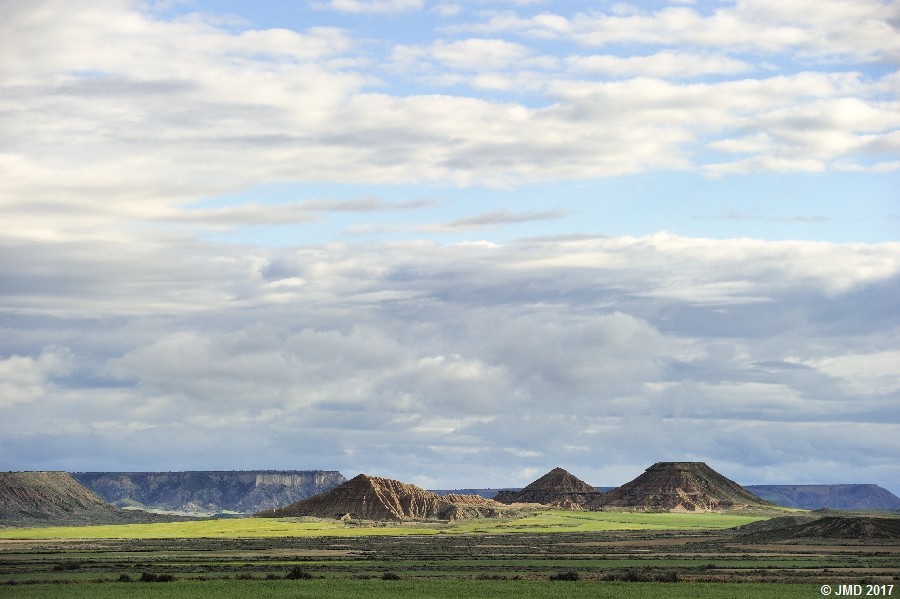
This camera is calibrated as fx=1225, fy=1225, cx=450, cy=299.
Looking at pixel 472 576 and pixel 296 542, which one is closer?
pixel 472 576

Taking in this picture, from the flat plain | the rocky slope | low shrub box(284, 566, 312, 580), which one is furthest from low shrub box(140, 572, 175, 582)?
the rocky slope

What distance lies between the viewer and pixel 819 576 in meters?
113

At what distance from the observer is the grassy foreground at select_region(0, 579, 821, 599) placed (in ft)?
317

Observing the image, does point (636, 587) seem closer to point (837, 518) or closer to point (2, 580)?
point (2, 580)

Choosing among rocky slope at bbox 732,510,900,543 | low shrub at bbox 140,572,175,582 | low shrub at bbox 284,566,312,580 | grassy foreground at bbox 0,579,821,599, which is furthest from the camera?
rocky slope at bbox 732,510,900,543

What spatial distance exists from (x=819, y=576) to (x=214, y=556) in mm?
73027

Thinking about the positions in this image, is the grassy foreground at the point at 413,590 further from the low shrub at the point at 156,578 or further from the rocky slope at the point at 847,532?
the rocky slope at the point at 847,532

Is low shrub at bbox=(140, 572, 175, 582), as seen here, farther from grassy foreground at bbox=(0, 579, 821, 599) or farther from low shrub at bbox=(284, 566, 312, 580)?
low shrub at bbox=(284, 566, 312, 580)

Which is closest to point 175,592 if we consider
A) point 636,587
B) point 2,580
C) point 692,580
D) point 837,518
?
point 2,580

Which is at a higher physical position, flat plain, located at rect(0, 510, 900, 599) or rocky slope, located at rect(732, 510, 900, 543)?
rocky slope, located at rect(732, 510, 900, 543)

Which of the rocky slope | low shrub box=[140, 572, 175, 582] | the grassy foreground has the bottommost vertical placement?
the grassy foreground

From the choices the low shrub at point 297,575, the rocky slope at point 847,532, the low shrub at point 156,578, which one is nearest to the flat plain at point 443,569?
A: the low shrub at point 156,578

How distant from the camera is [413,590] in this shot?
100 m

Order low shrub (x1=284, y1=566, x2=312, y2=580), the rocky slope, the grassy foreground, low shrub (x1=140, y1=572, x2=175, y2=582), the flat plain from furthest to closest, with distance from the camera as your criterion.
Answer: the rocky slope < low shrub (x1=284, y1=566, x2=312, y2=580) < low shrub (x1=140, y1=572, x2=175, y2=582) < the flat plain < the grassy foreground
